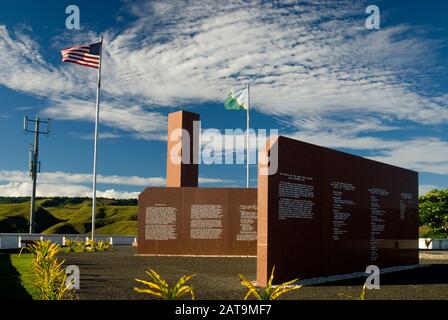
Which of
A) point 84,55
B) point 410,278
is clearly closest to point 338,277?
point 410,278

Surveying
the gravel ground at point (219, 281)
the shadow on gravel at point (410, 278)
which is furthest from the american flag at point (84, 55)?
the shadow on gravel at point (410, 278)

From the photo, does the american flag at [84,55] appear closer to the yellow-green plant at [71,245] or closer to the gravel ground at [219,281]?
the yellow-green plant at [71,245]

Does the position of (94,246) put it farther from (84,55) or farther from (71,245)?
(84,55)

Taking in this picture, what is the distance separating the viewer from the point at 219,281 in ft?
39.1

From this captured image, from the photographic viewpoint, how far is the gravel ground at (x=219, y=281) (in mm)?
9875

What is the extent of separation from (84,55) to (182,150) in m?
6.06

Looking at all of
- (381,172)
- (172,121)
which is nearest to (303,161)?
(381,172)

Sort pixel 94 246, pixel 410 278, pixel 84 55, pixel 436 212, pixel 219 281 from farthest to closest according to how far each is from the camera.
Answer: pixel 436 212 < pixel 94 246 < pixel 84 55 < pixel 410 278 < pixel 219 281

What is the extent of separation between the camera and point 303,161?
484 inches

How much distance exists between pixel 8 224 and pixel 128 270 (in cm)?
4405

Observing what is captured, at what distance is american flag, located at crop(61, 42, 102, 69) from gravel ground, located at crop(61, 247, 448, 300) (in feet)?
29.7

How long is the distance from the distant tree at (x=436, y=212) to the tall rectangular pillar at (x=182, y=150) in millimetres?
20065

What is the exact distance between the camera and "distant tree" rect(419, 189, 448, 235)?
35.6m
